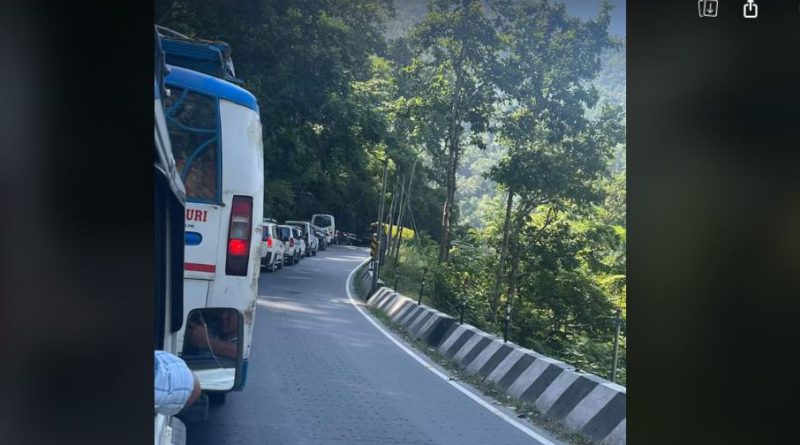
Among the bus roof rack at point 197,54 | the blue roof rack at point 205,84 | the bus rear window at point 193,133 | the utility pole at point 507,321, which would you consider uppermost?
the bus roof rack at point 197,54

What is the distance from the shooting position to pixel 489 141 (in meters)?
2.91

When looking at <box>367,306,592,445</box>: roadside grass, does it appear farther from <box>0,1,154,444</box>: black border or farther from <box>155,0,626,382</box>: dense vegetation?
<box>0,1,154,444</box>: black border

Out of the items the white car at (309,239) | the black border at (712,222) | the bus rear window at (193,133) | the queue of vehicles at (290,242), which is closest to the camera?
the bus rear window at (193,133)

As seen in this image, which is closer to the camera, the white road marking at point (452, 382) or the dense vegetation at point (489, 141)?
the white road marking at point (452, 382)

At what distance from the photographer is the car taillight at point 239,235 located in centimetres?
246

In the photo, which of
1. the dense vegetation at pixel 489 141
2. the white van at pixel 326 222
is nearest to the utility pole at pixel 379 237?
the dense vegetation at pixel 489 141

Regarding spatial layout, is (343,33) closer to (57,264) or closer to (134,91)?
(134,91)

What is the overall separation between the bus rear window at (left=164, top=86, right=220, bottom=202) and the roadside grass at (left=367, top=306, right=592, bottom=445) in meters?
0.78

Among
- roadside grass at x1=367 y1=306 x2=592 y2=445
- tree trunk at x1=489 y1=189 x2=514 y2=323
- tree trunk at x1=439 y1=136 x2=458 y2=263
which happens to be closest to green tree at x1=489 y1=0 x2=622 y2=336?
tree trunk at x1=489 y1=189 x2=514 y2=323

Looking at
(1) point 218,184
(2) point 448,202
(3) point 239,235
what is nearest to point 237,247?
(3) point 239,235

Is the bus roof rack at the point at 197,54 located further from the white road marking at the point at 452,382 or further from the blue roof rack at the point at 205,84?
the white road marking at the point at 452,382

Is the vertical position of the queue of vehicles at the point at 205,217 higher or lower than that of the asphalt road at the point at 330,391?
higher

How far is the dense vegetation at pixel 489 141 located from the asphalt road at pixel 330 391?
0.27 metres

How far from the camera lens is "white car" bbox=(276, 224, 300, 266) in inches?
107
